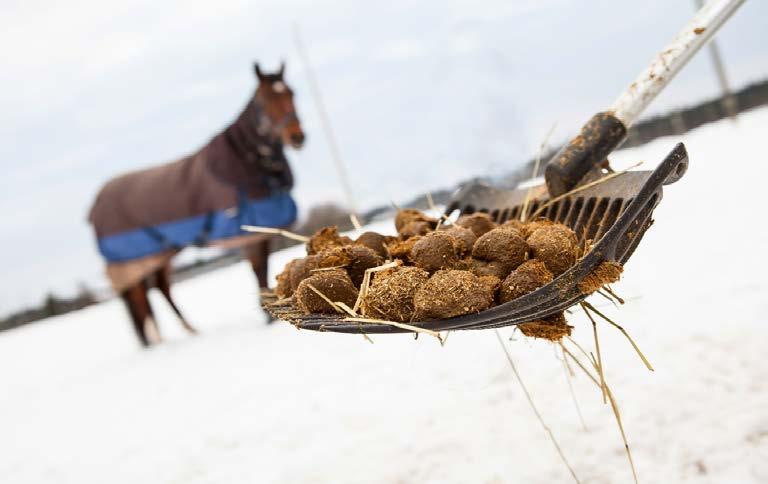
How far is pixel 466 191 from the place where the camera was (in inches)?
94.6

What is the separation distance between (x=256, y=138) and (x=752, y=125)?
8.56 metres

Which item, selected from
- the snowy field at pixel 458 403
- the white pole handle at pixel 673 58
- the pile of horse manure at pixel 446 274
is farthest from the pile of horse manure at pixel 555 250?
the snowy field at pixel 458 403

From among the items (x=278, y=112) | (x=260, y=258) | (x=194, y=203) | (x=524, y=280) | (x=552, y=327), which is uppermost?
(x=278, y=112)

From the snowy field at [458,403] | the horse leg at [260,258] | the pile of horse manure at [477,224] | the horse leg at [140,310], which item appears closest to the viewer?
the pile of horse manure at [477,224]

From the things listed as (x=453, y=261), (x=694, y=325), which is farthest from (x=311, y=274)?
(x=694, y=325)

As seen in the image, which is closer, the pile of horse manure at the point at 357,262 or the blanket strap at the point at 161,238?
the pile of horse manure at the point at 357,262

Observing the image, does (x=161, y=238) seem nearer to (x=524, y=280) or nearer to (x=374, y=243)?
(x=374, y=243)

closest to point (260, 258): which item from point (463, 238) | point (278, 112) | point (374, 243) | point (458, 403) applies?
point (278, 112)

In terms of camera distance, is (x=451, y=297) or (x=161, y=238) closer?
(x=451, y=297)

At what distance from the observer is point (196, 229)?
5453 mm

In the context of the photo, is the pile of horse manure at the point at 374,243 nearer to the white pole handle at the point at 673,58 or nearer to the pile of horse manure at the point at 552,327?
the pile of horse manure at the point at 552,327

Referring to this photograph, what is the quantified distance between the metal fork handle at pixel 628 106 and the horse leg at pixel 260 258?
3.87 m

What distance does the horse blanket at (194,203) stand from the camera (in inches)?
202

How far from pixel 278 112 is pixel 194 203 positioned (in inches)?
48.3
